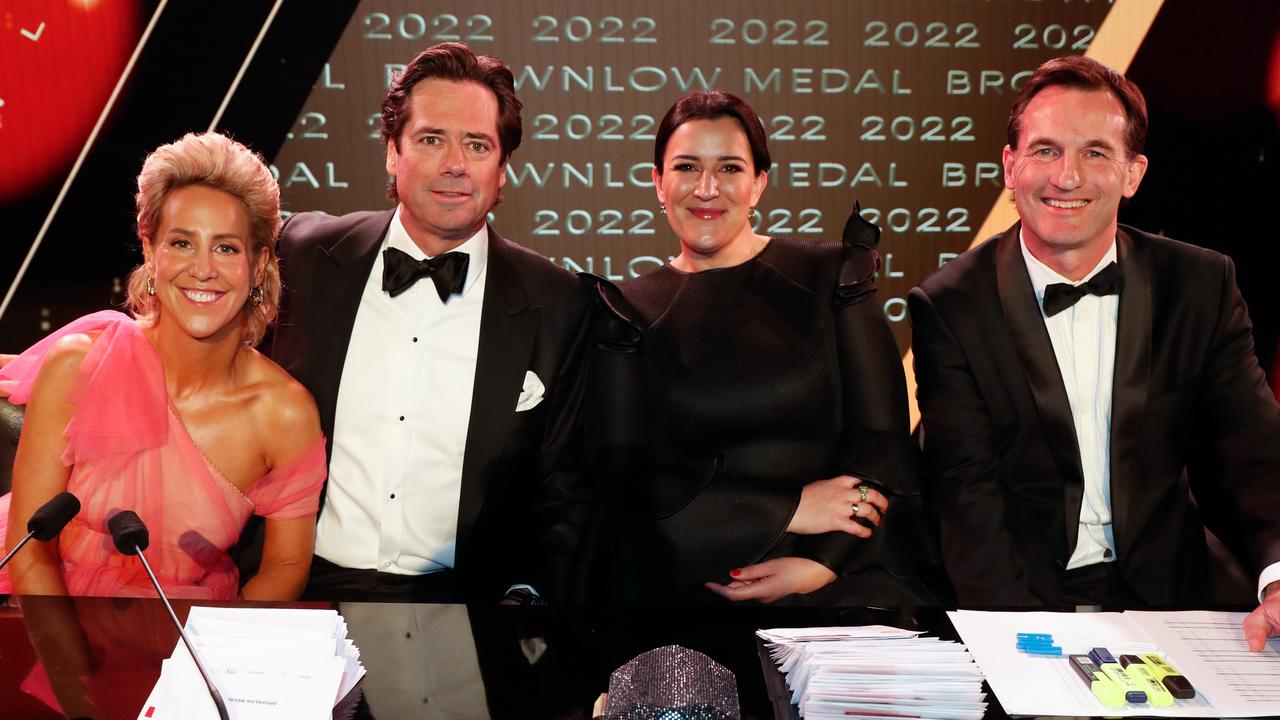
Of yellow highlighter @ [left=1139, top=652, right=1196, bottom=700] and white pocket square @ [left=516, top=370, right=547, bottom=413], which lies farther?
white pocket square @ [left=516, top=370, right=547, bottom=413]

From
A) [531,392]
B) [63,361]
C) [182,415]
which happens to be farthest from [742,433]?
[63,361]

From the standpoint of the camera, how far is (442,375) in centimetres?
276

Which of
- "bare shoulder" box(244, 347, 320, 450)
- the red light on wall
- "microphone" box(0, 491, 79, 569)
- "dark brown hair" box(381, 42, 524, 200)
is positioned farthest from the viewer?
the red light on wall

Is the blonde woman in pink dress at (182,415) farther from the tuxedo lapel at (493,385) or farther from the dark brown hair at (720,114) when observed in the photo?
the dark brown hair at (720,114)

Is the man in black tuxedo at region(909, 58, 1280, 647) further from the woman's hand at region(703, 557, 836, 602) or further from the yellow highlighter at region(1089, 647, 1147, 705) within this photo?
the yellow highlighter at region(1089, 647, 1147, 705)

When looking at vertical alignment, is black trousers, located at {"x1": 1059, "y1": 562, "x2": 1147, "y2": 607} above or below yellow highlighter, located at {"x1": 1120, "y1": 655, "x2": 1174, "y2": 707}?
below

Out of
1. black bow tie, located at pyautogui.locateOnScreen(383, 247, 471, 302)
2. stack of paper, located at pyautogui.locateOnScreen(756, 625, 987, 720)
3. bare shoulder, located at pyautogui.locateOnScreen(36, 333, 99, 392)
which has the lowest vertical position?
stack of paper, located at pyautogui.locateOnScreen(756, 625, 987, 720)

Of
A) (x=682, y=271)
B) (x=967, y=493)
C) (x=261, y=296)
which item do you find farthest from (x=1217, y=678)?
(x=261, y=296)

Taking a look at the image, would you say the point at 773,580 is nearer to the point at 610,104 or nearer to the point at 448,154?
the point at 448,154

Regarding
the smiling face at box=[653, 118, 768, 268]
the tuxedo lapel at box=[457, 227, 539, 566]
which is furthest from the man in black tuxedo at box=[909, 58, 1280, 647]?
the tuxedo lapel at box=[457, 227, 539, 566]

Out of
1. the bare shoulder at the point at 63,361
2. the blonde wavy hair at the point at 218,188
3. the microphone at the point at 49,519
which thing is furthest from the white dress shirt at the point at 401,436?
the microphone at the point at 49,519

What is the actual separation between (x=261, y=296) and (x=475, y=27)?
1727 millimetres

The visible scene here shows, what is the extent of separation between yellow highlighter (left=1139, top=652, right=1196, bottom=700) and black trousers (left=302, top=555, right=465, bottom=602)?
66.6 inches

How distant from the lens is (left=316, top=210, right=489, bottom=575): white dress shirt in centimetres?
271
